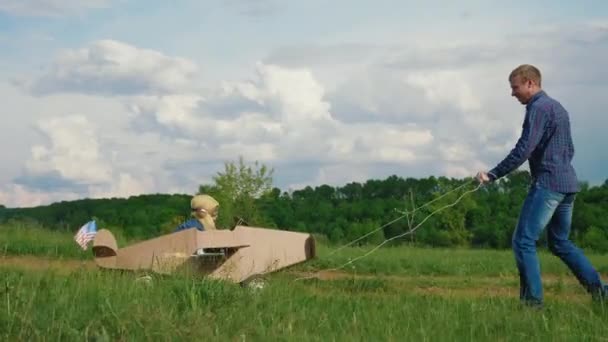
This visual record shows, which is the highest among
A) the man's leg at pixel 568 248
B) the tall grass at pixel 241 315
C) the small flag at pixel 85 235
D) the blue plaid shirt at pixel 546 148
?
the blue plaid shirt at pixel 546 148

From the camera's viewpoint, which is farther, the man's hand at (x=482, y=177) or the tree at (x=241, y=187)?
the tree at (x=241, y=187)

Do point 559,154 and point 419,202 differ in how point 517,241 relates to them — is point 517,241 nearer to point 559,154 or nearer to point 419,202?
point 559,154

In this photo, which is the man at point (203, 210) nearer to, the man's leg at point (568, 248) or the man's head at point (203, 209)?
the man's head at point (203, 209)

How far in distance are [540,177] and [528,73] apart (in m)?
0.94

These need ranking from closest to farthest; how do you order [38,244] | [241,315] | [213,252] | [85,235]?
[241,315]
[213,252]
[85,235]
[38,244]

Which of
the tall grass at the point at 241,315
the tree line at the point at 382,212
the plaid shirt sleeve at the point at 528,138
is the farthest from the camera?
the tree line at the point at 382,212

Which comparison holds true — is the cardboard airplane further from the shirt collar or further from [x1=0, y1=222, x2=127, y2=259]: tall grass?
[x1=0, y1=222, x2=127, y2=259]: tall grass

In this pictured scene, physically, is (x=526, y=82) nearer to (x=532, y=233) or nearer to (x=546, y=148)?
(x=546, y=148)

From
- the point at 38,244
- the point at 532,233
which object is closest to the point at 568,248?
the point at 532,233

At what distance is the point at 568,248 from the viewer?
344 inches

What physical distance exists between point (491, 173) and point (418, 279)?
5.68 metres

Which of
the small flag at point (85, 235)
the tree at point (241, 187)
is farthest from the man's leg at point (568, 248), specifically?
the tree at point (241, 187)

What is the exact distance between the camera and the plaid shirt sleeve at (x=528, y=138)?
27.6ft

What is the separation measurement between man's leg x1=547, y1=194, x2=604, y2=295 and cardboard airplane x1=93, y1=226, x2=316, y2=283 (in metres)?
2.33
